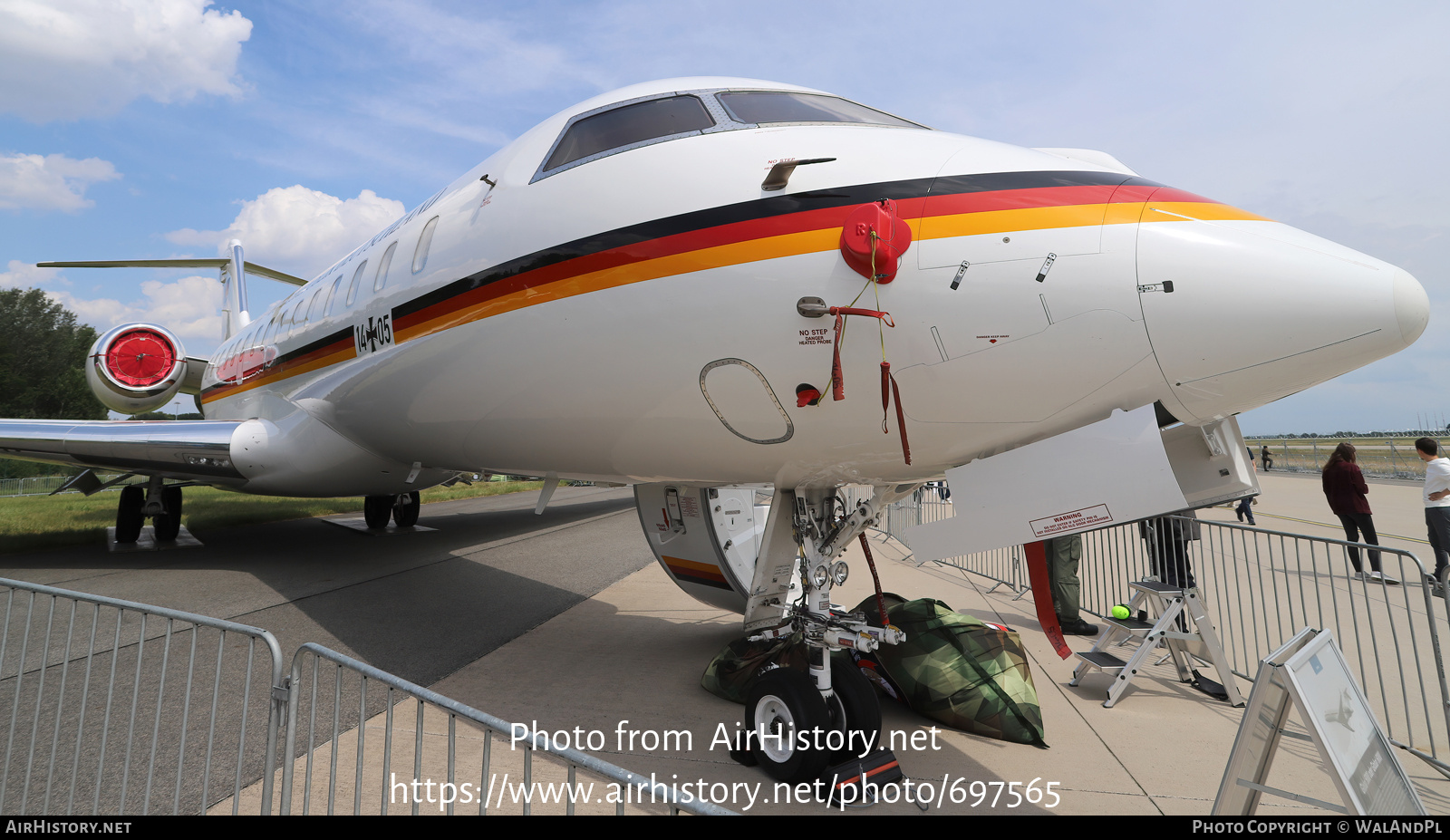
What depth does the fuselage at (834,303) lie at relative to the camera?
2469 millimetres

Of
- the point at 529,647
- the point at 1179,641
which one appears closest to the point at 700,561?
the point at 529,647

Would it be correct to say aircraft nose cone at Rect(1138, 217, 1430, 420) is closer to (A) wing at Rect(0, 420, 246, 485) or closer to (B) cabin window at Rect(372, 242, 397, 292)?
(B) cabin window at Rect(372, 242, 397, 292)

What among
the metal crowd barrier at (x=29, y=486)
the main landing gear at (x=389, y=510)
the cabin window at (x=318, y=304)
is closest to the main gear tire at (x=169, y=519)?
the main landing gear at (x=389, y=510)

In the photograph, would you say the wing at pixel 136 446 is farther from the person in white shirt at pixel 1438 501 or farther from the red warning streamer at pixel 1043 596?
the person in white shirt at pixel 1438 501

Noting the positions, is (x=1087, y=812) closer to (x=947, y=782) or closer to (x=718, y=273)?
(x=947, y=782)

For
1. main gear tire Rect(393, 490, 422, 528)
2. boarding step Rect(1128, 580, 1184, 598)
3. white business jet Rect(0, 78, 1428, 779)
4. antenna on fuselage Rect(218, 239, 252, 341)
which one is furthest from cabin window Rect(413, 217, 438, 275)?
antenna on fuselage Rect(218, 239, 252, 341)

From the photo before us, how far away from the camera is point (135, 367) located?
13.1m

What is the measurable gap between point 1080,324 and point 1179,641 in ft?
12.2

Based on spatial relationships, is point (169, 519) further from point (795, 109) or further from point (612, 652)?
point (795, 109)

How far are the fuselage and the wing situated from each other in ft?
18.5

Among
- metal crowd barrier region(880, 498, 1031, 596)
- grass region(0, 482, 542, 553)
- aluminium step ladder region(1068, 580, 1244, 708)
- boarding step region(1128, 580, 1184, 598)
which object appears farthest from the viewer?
grass region(0, 482, 542, 553)

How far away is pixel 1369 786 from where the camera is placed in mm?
2271

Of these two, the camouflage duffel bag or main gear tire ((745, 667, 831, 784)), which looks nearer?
main gear tire ((745, 667, 831, 784))

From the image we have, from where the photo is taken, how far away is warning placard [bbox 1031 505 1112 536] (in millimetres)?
2734
